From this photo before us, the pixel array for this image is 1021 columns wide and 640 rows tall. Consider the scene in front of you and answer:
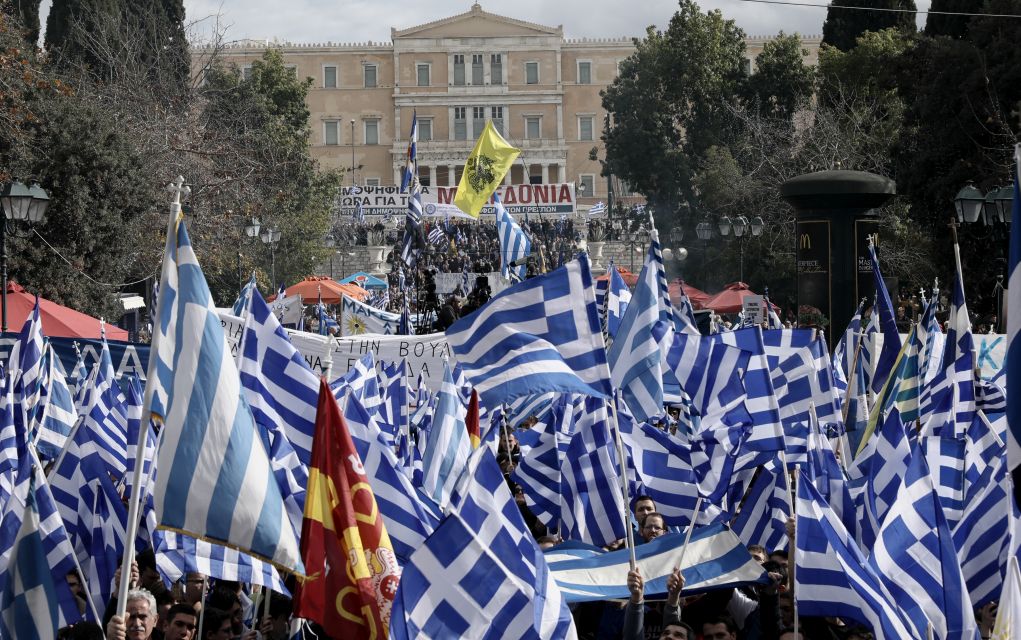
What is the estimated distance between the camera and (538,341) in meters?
6.38

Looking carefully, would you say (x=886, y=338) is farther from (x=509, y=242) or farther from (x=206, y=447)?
(x=509, y=242)

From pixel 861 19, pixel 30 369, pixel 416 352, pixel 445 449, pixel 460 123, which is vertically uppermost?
pixel 460 123

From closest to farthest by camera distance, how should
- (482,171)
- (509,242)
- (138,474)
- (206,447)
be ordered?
(138,474) < (206,447) < (509,242) < (482,171)

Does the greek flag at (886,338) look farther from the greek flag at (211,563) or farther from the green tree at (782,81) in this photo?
the green tree at (782,81)

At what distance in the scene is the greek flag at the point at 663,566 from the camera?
6324mm

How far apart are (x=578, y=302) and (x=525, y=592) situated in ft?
5.61

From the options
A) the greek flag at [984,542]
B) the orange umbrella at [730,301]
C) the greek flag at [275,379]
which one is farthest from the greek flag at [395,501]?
the orange umbrella at [730,301]

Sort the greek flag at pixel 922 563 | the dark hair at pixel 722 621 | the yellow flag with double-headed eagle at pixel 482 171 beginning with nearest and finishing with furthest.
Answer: the greek flag at pixel 922 563 → the dark hair at pixel 722 621 → the yellow flag with double-headed eagle at pixel 482 171

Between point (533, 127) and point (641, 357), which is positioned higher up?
point (533, 127)

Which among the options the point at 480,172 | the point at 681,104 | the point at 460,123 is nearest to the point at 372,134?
the point at 460,123

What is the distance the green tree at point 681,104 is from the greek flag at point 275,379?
33.3 m

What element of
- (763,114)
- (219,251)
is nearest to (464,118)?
(763,114)

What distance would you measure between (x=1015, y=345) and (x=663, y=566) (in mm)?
2827

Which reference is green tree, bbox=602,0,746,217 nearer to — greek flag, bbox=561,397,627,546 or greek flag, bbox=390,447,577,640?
greek flag, bbox=561,397,627,546
